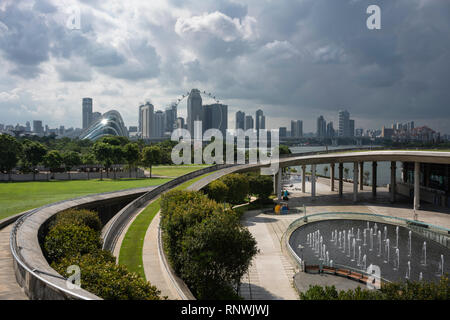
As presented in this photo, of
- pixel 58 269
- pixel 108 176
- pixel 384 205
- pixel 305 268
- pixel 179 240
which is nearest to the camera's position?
pixel 58 269

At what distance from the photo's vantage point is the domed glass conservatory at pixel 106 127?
174 metres

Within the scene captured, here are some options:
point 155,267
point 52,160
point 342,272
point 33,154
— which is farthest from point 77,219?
point 33,154

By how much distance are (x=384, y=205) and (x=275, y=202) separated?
14.7 meters

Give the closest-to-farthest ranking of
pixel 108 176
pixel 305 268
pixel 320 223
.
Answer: pixel 305 268
pixel 320 223
pixel 108 176

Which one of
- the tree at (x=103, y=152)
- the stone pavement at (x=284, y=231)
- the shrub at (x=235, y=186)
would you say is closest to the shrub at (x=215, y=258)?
the stone pavement at (x=284, y=231)

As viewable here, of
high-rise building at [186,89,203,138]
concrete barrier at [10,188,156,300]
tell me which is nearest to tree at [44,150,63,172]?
concrete barrier at [10,188,156,300]

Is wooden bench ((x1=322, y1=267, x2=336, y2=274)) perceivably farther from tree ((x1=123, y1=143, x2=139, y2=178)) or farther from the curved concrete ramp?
Answer: tree ((x1=123, y1=143, x2=139, y2=178))

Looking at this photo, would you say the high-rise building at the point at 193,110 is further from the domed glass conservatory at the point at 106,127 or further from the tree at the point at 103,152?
the tree at the point at 103,152

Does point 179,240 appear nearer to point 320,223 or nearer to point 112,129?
point 320,223

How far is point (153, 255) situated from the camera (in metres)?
17.6

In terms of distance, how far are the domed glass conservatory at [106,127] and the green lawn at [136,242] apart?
510ft

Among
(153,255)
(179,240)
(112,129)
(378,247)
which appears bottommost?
(378,247)

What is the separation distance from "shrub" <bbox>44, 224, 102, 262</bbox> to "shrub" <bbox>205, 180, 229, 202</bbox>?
18282mm
